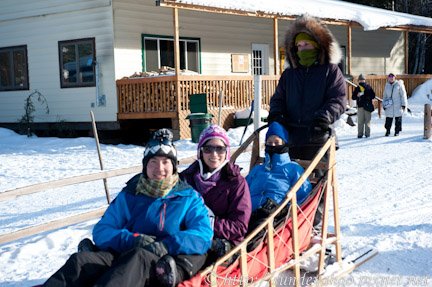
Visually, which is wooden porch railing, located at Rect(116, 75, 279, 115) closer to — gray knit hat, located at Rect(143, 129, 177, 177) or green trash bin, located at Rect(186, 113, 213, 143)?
green trash bin, located at Rect(186, 113, 213, 143)

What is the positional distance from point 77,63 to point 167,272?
1335cm

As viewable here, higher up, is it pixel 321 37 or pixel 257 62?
pixel 257 62

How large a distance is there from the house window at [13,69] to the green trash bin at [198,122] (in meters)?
6.28

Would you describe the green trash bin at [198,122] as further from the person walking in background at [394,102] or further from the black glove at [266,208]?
the black glove at [266,208]

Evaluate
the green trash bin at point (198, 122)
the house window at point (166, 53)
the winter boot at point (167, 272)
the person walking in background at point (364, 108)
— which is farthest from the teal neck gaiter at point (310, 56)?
the house window at point (166, 53)

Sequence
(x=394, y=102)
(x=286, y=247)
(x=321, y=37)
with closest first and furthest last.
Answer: (x=286, y=247), (x=321, y=37), (x=394, y=102)

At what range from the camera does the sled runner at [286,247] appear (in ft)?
11.7

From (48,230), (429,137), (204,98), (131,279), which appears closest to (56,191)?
(48,230)

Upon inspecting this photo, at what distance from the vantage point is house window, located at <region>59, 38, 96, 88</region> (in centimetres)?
1540

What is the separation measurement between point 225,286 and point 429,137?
1067 cm

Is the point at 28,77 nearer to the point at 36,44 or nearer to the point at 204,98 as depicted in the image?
the point at 36,44

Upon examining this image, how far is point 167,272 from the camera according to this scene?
3246mm

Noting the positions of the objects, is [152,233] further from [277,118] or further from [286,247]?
[277,118]

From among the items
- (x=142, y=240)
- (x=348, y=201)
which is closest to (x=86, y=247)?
(x=142, y=240)
